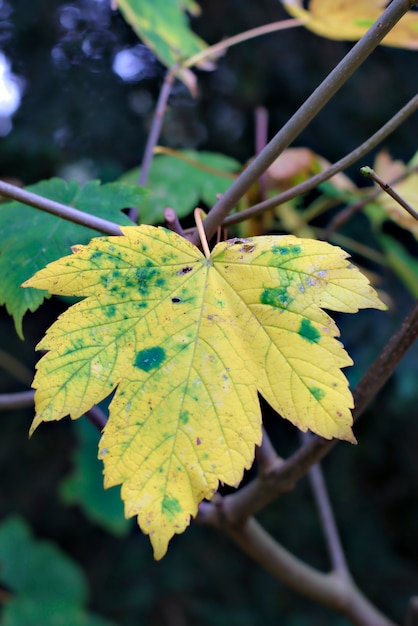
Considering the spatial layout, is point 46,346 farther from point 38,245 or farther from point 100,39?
Answer: point 100,39

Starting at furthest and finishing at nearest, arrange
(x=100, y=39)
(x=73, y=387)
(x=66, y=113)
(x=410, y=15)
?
(x=100, y=39)
(x=66, y=113)
(x=410, y=15)
(x=73, y=387)

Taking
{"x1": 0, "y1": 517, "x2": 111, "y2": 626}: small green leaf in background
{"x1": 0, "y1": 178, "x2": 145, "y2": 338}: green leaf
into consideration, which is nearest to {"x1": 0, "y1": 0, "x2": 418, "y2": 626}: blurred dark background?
{"x1": 0, "y1": 517, "x2": 111, "y2": 626}: small green leaf in background

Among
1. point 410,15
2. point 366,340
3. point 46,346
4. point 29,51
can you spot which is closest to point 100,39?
point 29,51

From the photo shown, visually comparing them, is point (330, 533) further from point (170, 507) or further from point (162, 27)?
point (162, 27)

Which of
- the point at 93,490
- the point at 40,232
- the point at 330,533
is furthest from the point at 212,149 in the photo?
the point at 40,232

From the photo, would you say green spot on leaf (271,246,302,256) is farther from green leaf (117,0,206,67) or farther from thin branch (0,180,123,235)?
green leaf (117,0,206,67)

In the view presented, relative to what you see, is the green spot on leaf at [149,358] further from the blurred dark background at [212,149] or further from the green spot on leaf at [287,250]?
the blurred dark background at [212,149]
